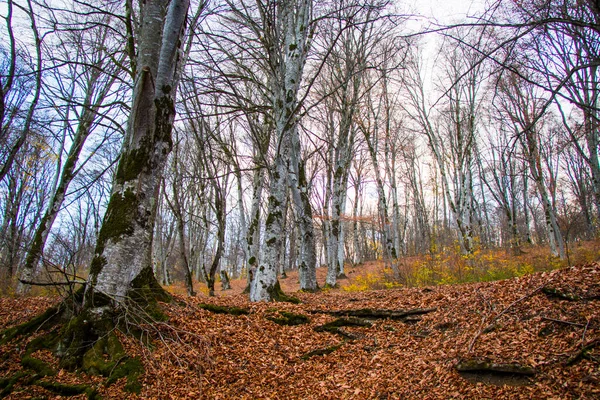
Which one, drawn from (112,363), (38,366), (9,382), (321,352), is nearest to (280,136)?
(321,352)

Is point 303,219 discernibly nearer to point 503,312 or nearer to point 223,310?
point 223,310

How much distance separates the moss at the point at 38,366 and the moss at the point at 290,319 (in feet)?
8.01

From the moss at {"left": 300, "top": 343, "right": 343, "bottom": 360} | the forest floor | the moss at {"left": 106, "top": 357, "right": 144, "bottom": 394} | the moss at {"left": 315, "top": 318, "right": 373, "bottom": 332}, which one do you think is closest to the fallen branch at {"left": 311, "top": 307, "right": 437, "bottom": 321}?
the forest floor

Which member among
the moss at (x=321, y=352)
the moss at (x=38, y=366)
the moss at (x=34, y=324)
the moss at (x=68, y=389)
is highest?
the moss at (x=34, y=324)

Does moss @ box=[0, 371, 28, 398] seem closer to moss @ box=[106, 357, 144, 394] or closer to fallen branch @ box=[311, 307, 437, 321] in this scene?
moss @ box=[106, 357, 144, 394]

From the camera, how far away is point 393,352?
347cm

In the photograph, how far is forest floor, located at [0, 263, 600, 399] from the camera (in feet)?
8.11

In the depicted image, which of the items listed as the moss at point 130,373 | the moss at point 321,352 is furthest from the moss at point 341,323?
the moss at point 130,373

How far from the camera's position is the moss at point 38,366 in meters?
2.84

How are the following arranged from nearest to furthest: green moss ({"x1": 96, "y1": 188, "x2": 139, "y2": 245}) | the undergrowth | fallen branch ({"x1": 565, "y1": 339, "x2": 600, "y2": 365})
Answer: fallen branch ({"x1": 565, "y1": 339, "x2": 600, "y2": 365}) → green moss ({"x1": 96, "y1": 188, "x2": 139, "y2": 245}) → the undergrowth

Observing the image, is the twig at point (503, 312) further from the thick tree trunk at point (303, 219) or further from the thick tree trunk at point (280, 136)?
the thick tree trunk at point (303, 219)

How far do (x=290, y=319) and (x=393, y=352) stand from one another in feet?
5.09

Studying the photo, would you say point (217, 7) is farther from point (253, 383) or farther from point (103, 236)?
point (253, 383)

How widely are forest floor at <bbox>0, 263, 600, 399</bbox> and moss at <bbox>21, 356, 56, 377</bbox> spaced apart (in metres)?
0.06
